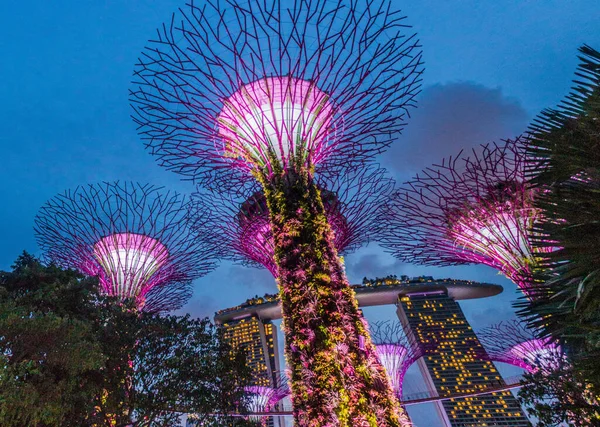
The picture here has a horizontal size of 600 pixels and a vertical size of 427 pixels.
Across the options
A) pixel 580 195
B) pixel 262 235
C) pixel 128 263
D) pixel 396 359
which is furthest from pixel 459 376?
pixel 580 195

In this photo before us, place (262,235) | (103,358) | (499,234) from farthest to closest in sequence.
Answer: (262,235) → (499,234) → (103,358)

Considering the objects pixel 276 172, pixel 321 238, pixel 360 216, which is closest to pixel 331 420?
pixel 321 238

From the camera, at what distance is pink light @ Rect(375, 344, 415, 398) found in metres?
16.8

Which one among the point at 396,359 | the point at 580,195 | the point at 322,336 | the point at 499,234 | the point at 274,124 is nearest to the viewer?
the point at 580,195

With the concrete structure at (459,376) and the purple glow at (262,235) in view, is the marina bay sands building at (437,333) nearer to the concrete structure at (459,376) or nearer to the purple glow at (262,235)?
the concrete structure at (459,376)

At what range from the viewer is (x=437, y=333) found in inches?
2051

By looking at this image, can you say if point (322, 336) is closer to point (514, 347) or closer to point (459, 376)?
point (514, 347)

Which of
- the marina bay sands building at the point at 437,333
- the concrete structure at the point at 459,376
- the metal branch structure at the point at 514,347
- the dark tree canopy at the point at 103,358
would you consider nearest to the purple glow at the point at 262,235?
the dark tree canopy at the point at 103,358

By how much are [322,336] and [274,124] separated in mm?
4584

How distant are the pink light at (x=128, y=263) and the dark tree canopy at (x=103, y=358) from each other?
8.45ft

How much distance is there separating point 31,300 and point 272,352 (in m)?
54.4

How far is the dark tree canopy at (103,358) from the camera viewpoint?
6.32 m

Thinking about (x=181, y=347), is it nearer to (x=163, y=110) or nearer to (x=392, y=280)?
(x=163, y=110)

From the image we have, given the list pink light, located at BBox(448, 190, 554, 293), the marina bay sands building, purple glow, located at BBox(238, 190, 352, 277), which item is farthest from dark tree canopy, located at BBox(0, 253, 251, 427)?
the marina bay sands building
